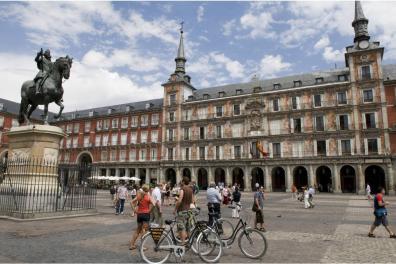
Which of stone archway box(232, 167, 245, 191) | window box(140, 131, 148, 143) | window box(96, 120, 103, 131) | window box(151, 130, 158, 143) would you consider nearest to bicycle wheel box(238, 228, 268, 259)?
stone archway box(232, 167, 245, 191)

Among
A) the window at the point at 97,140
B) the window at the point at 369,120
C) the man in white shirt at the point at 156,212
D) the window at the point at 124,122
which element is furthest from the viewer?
the window at the point at 97,140

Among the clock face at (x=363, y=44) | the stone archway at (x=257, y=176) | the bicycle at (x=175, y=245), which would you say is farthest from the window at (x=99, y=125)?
the bicycle at (x=175, y=245)

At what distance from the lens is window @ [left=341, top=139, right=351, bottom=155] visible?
38.6m

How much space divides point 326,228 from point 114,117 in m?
51.3

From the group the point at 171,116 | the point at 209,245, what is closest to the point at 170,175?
the point at 171,116

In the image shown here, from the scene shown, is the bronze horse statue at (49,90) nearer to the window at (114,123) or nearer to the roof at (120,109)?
the roof at (120,109)

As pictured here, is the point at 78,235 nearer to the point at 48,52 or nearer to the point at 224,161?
the point at 48,52

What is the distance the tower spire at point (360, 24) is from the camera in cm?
4036

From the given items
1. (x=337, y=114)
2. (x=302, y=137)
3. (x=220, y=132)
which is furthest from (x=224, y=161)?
(x=337, y=114)

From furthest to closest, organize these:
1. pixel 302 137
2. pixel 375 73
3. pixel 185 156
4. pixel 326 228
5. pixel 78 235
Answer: pixel 185 156
pixel 302 137
pixel 375 73
pixel 326 228
pixel 78 235

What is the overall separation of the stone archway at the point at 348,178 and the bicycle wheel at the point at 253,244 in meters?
37.7

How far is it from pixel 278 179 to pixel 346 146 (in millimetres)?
10656

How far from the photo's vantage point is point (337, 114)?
39875mm

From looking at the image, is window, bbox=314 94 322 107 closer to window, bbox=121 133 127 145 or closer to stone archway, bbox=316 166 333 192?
stone archway, bbox=316 166 333 192
